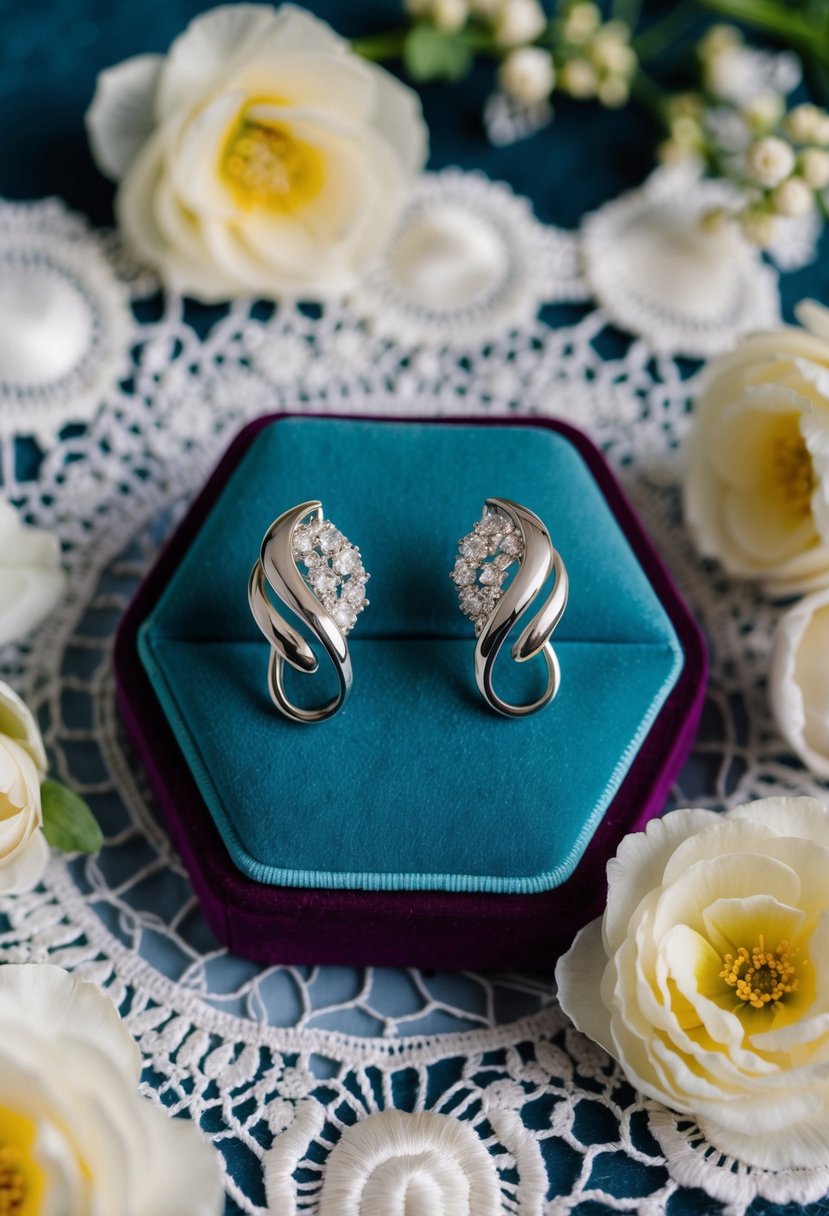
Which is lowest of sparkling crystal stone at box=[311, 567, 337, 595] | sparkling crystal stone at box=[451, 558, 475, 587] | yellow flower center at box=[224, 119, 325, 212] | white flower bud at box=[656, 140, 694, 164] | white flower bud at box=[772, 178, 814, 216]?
sparkling crystal stone at box=[311, 567, 337, 595]

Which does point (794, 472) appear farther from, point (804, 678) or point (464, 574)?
point (464, 574)

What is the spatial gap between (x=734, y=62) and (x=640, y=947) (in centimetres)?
90

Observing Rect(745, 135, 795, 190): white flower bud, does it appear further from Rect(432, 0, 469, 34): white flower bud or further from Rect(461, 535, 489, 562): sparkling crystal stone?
Rect(461, 535, 489, 562): sparkling crystal stone

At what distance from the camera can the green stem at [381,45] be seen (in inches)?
43.0

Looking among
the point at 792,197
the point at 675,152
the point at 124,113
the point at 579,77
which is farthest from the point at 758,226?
the point at 124,113

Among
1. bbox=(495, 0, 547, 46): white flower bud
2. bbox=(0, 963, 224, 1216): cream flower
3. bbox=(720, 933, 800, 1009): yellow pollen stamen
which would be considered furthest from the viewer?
bbox=(495, 0, 547, 46): white flower bud

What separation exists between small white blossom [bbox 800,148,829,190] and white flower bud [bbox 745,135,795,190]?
0.4 inches

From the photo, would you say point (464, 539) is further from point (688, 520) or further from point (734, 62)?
point (734, 62)

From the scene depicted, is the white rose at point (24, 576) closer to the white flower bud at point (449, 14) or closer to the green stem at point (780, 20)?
the white flower bud at point (449, 14)

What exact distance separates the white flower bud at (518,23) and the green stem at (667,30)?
125 millimetres

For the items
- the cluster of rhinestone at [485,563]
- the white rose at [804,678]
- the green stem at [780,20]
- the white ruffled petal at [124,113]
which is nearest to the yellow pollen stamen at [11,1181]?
the cluster of rhinestone at [485,563]

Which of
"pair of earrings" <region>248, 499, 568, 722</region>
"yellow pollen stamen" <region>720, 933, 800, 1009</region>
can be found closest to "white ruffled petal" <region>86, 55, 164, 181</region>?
"pair of earrings" <region>248, 499, 568, 722</region>

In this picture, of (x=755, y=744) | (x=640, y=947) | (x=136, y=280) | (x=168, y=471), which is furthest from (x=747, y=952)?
(x=136, y=280)

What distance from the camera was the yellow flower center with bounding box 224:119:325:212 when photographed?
934 millimetres
